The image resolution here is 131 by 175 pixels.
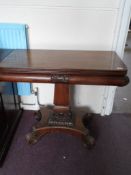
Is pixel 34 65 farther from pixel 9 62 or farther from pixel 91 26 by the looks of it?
pixel 91 26

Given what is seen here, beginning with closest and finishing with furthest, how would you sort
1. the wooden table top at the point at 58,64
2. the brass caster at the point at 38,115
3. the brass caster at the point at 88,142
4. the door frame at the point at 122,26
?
the wooden table top at the point at 58,64, the door frame at the point at 122,26, the brass caster at the point at 88,142, the brass caster at the point at 38,115

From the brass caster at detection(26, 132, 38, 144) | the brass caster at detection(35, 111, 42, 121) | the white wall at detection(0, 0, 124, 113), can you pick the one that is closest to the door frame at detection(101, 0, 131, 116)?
the white wall at detection(0, 0, 124, 113)

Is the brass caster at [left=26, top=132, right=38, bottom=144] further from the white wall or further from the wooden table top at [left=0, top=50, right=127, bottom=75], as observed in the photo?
the white wall

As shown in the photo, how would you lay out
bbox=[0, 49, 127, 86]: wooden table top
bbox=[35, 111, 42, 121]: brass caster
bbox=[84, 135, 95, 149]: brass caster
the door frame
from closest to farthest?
A: 1. bbox=[0, 49, 127, 86]: wooden table top
2. the door frame
3. bbox=[84, 135, 95, 149]: brass caster
4. bbox=[35, 111, 42, 121]: brass caster

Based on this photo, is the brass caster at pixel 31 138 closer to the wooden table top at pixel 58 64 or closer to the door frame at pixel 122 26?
the wooden table top at pixel 58 64

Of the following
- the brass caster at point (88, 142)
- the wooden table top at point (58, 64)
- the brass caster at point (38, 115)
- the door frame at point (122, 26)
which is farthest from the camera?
the brass caster at point (38, 115)

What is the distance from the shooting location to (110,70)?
1.16 metres

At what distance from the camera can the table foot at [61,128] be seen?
1.61 m

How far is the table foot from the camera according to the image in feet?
5.27

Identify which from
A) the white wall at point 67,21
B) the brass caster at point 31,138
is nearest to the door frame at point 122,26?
the white wall at point 67,21

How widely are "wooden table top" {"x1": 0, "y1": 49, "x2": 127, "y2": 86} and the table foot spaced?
57 cm

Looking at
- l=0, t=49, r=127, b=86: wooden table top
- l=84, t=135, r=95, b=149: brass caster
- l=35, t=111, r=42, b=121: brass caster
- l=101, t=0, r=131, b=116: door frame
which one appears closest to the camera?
l=0, t=49, r=127, b=86: wooden table top

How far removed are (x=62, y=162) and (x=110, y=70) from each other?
2.86 feet

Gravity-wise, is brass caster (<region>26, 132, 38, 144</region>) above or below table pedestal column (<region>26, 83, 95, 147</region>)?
below
